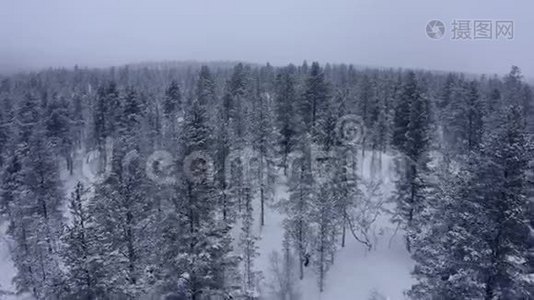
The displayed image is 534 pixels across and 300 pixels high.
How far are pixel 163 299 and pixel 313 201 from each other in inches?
741

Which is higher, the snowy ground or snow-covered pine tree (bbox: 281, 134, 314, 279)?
snow-covered pine tree (bbox: 281, 134, 314, 279)

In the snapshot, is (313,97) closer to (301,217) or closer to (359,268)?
(301,217)

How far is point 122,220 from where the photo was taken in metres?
24.9

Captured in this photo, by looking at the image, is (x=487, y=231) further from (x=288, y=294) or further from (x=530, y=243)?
(x=288, y=294)

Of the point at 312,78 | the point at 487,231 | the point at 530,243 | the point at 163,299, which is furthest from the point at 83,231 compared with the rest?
the point at 312,78

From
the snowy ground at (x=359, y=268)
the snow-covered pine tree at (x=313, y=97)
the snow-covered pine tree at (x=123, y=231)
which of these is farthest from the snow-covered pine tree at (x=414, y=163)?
the snow-covered pine tree at (x=123, y=231)

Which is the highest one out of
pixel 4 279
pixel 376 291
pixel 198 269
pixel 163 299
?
pixel 198 269

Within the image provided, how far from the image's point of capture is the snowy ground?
35.3 m

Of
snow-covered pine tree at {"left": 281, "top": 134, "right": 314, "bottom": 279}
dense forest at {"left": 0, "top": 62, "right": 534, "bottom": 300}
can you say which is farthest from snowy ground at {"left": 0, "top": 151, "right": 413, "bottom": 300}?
snow-covered pine tree at {"left": 281, "top": 134, "right": 314, "bottom": 279}

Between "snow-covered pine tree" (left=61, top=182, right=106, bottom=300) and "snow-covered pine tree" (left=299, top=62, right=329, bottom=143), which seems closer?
"snow-covered pine tree" (left=61, top=182, right=106, bottom=300)

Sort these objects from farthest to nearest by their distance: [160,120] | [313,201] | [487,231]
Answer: [160,120]
[313,201]
[487,231]

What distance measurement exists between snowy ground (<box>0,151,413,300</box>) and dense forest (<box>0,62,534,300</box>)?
968 mm

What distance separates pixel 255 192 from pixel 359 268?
42.8 ft

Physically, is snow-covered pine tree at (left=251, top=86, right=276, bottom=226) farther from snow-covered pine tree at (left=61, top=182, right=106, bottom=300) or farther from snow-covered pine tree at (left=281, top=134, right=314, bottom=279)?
snow-covered pine tree at (left=61, top=182, right=106, bottom=300)
